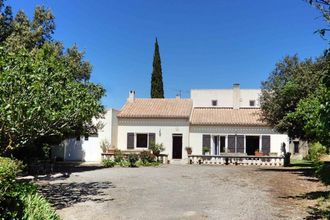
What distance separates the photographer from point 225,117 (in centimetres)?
3816

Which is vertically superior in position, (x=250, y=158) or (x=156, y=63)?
(x=156, y=63)

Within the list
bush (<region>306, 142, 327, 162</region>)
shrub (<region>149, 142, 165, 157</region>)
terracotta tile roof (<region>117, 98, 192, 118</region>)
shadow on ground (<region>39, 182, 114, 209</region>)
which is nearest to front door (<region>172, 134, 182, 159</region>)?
shrub (<region>149, 142, 165, 157</region>)

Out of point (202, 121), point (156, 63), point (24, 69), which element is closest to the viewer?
point (24, 69)

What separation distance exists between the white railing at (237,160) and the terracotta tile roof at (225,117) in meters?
3.36

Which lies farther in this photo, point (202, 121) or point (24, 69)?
point (202, 121)

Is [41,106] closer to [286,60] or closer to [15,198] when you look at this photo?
[15,198]

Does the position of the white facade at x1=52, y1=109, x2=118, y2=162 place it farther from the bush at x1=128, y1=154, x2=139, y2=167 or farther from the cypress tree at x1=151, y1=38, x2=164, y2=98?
the cypress tree at x1=151, y1=38, x2=164, y2=98

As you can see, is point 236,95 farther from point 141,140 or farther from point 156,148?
point 156,148

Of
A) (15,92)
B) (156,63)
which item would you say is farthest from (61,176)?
(156,63)

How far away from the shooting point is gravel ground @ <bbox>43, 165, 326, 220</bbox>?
1133 centimetres

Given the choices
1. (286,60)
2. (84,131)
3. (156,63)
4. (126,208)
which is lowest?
(126,208)

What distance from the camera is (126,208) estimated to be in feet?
40.0

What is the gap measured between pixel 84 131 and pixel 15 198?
16609 mm

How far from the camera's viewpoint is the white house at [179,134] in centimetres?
3653
